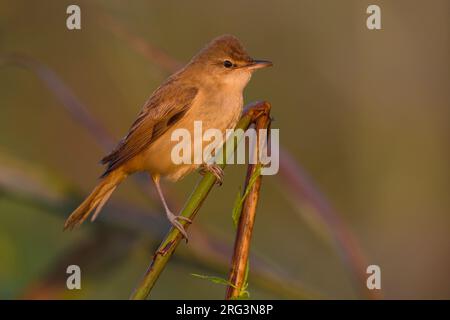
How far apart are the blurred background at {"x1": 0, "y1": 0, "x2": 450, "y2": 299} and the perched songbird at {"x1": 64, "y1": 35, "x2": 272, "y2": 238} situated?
73cm

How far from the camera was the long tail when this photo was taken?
3025 mm

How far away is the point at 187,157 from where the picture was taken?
10.9 ft

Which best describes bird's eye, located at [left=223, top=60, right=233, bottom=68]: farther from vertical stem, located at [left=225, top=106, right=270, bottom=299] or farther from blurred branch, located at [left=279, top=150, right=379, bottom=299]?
vertical stem, located at [left=225, top=106, right=270, bottom=299]

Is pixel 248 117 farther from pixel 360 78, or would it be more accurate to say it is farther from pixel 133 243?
pixel 360 78

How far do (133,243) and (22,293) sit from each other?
0.48 meters

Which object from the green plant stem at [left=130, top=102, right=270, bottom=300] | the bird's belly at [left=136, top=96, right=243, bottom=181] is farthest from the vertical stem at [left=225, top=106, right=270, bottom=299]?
the bird's belly at [left=136, top=96, right=243, bottom=181]

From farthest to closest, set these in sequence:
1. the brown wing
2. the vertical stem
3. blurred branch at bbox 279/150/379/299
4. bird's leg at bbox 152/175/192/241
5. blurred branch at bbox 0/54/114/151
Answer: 1. the brown wing
2. blurred branch at bbox 0/54/114/151
3. blurred branch at bbox 279/150/379/299
4. bird's leg at bbox 152/175/192/241
5. the vertical stem

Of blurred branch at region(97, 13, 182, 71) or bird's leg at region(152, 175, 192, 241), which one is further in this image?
blurred branch at region(97, 13, 182, 71)

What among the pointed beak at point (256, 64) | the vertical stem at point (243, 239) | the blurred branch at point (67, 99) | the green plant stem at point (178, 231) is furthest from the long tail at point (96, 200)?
the vertical stem at point (243, 239)

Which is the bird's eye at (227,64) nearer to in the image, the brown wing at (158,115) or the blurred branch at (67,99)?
the brown wing at (158,115)

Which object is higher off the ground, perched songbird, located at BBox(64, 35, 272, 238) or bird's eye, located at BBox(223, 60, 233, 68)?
bird's eye, located at BBox(223, 60, 233, 68)

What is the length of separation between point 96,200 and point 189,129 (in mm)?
588

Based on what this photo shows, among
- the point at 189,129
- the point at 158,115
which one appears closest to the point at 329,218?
the point at 189,129

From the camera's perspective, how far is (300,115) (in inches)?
218
